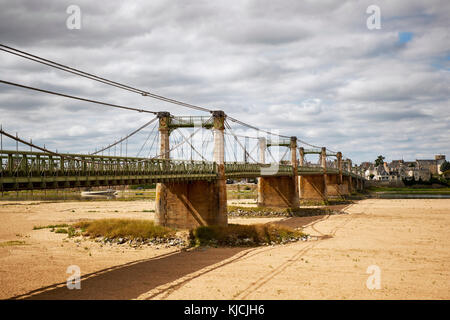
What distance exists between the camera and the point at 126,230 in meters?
33.1

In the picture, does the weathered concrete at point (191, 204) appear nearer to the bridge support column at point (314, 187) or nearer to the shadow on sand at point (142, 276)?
the shadow on sand at point (142, 276)

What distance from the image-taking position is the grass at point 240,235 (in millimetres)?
30656

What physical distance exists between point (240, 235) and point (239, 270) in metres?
10.5

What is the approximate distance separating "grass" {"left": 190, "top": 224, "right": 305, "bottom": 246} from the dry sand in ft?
6.71

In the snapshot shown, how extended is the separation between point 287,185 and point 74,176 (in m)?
45.0

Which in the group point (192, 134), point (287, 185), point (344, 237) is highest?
point (192, 134)

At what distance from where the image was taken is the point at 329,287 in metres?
17.5

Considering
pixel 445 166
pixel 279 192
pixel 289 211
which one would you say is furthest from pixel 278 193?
pixel 445 166

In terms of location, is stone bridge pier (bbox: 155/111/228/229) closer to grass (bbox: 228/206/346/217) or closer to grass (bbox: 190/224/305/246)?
grass (bbox: 190/224/305/246)

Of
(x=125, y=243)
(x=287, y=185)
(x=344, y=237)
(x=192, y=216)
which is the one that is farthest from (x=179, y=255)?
(x=287, y=185)

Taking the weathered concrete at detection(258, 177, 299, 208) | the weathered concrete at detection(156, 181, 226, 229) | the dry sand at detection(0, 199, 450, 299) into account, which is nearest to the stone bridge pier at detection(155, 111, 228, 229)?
the weathered concrete at detection(156, 181, 226, 229)

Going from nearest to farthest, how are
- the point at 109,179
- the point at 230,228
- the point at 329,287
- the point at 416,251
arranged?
the point at 329,287
the point at 109,179
the point at 416,251
the point at 230,228

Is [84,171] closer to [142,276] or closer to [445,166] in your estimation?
[142,276]
